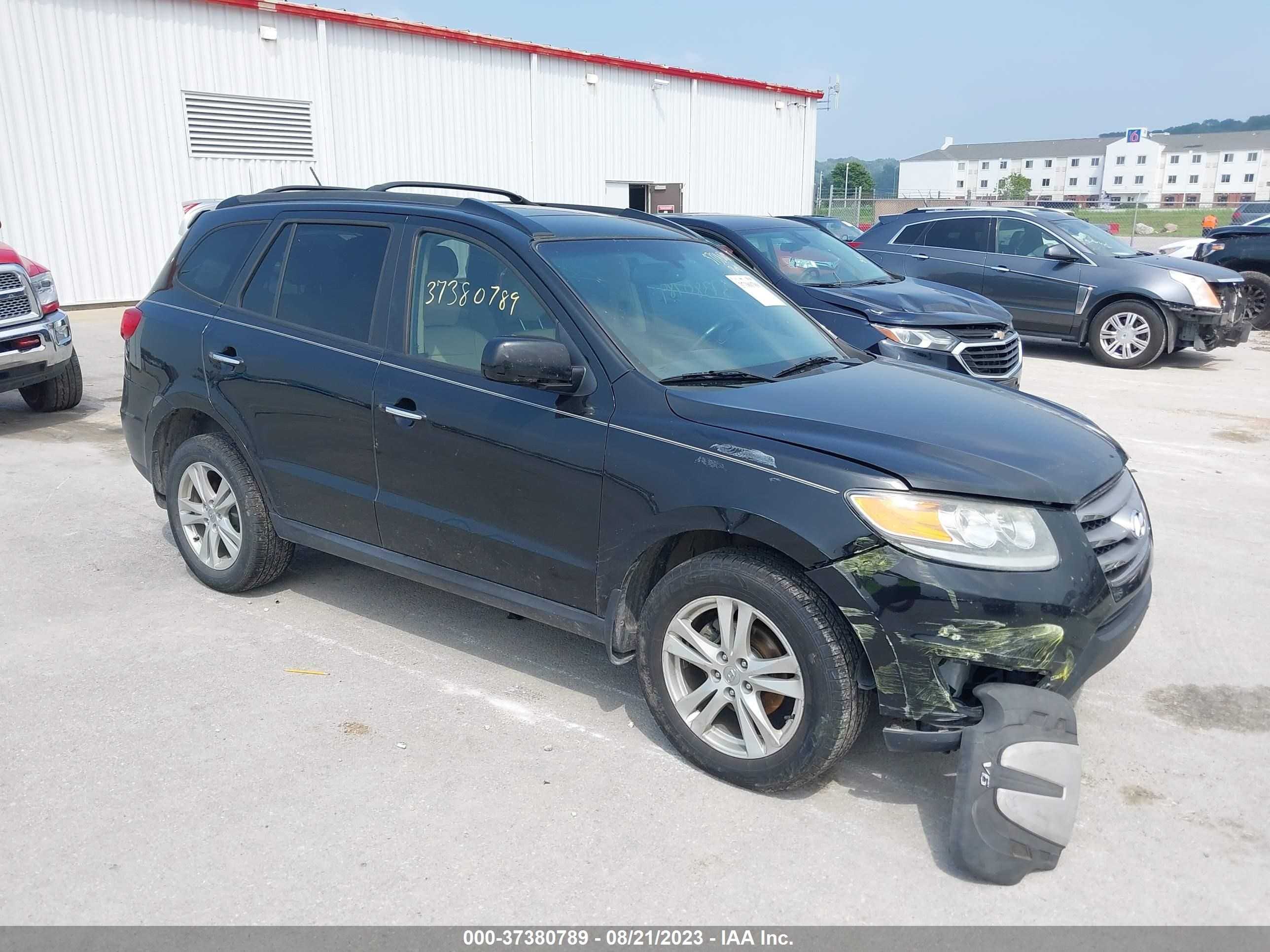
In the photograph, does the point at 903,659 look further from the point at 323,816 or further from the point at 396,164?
the point at 396,164

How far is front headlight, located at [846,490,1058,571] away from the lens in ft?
10.0

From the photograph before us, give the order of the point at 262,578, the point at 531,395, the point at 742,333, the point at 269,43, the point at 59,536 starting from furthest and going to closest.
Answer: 1. the point at 269,43
2. the point at 59,536
3. the point at 262,578
4. the point at 742,333
5. the point at 531,395

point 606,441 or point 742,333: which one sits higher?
point 742,333

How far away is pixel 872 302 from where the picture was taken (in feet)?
26.9

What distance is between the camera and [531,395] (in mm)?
3787

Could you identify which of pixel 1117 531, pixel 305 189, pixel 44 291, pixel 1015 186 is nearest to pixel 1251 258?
pixel 1117 531

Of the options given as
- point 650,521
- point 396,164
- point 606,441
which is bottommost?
point 650,521

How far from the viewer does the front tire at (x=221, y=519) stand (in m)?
4.80

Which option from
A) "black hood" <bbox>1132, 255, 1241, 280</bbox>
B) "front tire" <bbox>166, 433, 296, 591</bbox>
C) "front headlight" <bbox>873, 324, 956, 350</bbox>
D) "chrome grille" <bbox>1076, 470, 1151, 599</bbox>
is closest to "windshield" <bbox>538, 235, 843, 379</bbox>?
"chrome grille" <bbox>1076, 470, 1151, 599</bbox>

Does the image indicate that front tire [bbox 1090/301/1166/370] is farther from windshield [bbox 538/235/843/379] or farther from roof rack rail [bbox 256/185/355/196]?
roof rack rail [bbox 256/185/355/196]

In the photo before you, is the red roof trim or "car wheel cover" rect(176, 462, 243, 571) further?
the red roof trim

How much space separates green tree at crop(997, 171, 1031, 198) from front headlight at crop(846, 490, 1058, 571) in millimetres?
109117

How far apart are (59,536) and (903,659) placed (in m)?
4.98

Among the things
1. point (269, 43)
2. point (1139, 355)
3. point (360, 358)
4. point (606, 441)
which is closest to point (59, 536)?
point (360, 358)
